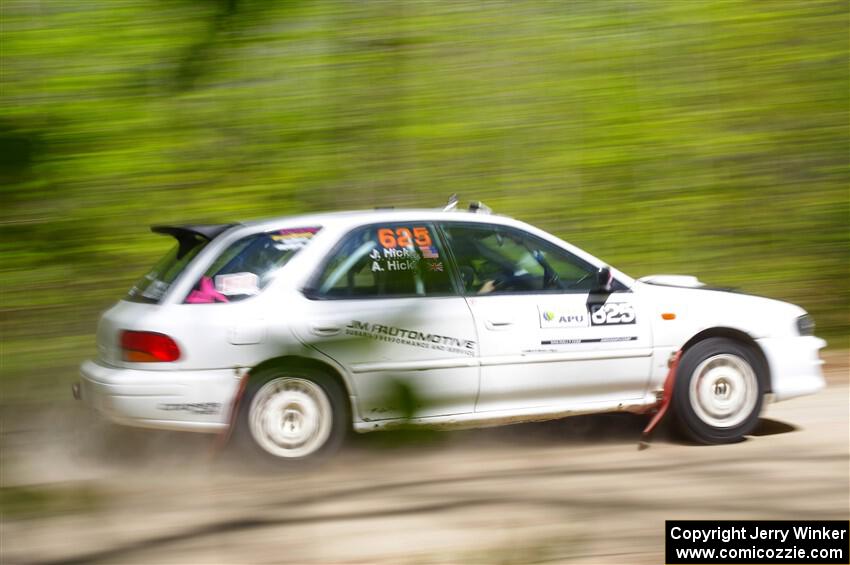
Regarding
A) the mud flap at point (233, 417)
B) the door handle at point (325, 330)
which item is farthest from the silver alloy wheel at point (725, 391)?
the door handle at point (325, 330)

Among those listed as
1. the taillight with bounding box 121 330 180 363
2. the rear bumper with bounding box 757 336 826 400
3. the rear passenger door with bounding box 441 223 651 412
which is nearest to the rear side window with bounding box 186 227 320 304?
the taillight with bounding box 121 330 180 363

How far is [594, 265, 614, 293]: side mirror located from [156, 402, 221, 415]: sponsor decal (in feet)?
7.66

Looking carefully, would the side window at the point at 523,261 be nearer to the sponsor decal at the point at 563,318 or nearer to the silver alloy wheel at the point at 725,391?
the sponsor decal at the point at 563,318

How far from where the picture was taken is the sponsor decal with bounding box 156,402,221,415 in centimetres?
551

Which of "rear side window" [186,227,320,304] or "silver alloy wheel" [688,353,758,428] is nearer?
"rear side window" [186,227,320,304]

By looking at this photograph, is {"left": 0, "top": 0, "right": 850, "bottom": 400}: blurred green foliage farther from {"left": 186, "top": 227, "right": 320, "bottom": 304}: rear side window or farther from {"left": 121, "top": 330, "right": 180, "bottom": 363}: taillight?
{"left": 121, "top": 330, "right": 180, "bottom": 363}: taillight

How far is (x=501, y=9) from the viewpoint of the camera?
2.84 metres

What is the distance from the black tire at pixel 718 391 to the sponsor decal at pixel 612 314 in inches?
18.4

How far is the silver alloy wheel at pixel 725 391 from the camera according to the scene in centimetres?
631

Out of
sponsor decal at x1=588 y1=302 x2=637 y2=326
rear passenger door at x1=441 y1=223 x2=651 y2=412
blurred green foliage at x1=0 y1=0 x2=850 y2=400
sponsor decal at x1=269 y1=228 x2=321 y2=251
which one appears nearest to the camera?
blurred green foliage at x1=0 y1=0 x2=850 y2=400

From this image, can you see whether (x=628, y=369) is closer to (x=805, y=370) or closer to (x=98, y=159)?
(x=805, y=370)

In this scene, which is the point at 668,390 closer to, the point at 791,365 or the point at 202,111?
the point at 791,365

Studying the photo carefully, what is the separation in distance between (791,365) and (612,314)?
127 centimetres

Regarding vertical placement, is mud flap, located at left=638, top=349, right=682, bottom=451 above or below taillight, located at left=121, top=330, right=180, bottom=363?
below
